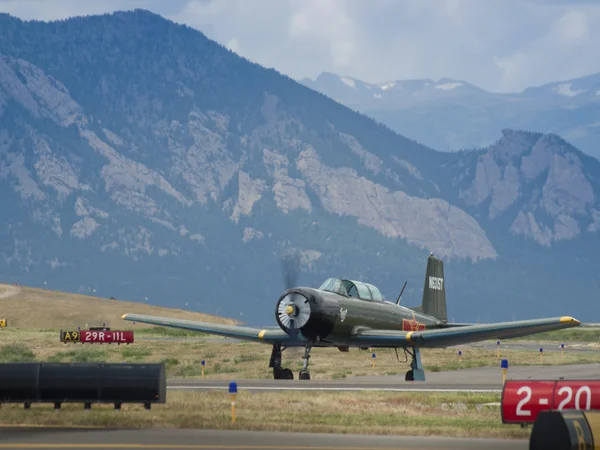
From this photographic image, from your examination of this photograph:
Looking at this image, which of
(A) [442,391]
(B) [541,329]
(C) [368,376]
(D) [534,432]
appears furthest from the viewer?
(C) [368,376]

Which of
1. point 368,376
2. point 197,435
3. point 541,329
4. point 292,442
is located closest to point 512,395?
point 292,442

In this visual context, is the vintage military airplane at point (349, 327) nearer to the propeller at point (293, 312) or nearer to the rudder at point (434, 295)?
the propeller at point (293, 312)

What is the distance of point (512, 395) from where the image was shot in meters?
23.8

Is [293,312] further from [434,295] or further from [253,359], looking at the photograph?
[253,359]

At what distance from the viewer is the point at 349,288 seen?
42500 mm

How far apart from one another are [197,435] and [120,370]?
14.0 ft

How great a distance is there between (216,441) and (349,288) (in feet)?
66.7

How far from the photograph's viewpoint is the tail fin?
50250 millimetres

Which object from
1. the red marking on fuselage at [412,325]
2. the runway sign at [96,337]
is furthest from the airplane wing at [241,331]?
the runway sign at [96,337]

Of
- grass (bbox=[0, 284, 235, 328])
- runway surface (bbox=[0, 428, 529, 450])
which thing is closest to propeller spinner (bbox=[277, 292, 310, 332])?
runway surface (bbox=[0, 428, 529, 450])

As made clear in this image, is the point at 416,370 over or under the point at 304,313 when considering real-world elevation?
under

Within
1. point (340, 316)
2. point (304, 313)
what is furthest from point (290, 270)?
point (304, 313)

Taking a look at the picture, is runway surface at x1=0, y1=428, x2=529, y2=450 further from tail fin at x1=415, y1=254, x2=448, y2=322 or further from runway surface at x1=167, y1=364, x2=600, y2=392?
tail fin at x1=415, y1=254, x2=448, y2=322

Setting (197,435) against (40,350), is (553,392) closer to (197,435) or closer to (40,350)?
(197,435)
